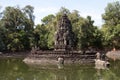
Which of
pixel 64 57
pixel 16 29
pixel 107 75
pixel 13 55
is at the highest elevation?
pixel 16 29

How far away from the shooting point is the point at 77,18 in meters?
57.9

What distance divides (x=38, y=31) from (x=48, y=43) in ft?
24.4

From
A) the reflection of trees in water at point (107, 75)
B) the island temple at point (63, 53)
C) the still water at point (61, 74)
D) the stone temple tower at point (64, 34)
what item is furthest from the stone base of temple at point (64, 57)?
the reflection of trees in water at point (107, 75)

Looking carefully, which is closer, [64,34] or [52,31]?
[64,34]

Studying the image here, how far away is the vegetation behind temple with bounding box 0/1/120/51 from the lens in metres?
56.3

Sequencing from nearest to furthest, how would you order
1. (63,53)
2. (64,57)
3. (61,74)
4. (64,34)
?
(61,74) → (64,57) → (63,53) → (64,34)

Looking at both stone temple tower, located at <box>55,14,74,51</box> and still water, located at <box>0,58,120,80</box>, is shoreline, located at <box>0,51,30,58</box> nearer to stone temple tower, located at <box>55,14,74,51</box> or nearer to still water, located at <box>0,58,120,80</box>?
stone temple tower, located at <box>55,14,74,51</box>

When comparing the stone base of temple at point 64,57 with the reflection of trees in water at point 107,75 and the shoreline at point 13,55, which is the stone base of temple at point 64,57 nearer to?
the reflection of trees in water at point 107,75

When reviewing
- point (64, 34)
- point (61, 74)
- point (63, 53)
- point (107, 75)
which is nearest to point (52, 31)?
point (64, 34)

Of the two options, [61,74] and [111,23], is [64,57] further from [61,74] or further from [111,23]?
[111,23]

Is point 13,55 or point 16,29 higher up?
point 16,29

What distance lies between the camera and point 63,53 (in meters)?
37.6

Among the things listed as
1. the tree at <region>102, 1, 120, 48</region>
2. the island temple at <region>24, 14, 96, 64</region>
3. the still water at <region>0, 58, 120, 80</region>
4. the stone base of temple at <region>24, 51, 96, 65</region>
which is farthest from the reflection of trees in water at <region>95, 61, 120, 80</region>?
the tree at <region>102, 1, 120, 48</region>

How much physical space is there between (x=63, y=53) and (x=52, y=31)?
20614 mm
